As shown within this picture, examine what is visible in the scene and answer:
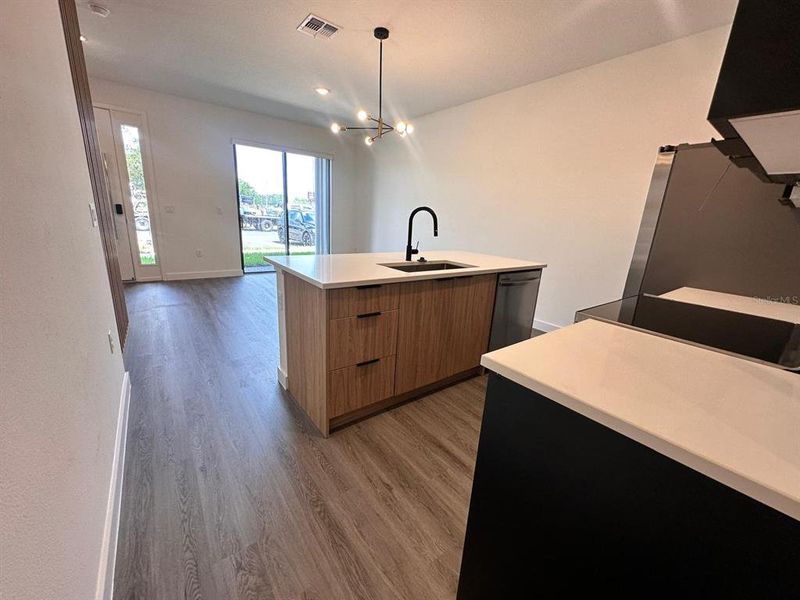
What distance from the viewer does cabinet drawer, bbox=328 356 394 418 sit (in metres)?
1.81

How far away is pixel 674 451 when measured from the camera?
530 millimetres

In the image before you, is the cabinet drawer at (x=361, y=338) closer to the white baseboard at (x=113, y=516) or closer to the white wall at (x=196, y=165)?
the white baseboard at (x=113, y=516)

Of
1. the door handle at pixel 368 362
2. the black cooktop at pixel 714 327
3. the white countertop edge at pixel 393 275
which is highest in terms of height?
the black cooktop at pixel 714 327

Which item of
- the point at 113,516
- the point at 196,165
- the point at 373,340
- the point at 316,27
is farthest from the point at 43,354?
the point at 196,165

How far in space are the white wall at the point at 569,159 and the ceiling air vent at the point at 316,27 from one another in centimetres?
215

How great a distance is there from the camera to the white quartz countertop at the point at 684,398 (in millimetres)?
487

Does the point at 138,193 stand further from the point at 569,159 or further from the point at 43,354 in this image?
the point at 569,159

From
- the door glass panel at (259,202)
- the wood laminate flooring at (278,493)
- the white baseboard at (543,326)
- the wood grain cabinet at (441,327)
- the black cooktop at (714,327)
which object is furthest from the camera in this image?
the door glass panel at (259,202)

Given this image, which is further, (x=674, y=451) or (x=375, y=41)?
(x=375, y=41)

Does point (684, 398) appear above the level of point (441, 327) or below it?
above

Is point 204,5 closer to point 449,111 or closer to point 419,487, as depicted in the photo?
point 449,111

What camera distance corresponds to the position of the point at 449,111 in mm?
4516

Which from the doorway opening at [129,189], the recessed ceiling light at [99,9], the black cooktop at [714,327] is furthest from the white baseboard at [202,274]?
the black cooktop at [714,327]

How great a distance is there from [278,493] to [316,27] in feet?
10.9
